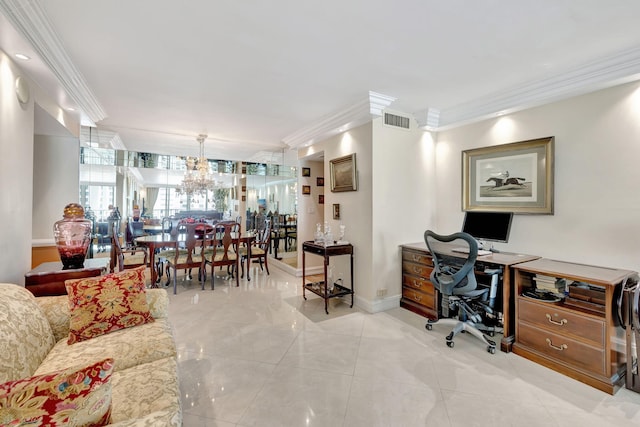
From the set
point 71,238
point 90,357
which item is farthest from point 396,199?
point 71,238

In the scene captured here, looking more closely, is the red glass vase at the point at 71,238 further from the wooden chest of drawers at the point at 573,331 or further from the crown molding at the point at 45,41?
the wooden chest of drawers at the point at 573,331

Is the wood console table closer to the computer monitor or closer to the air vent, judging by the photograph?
the computer monitor

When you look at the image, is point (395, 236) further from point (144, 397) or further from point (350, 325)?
point (144, 397)

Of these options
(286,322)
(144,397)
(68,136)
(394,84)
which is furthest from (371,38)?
(68,136)

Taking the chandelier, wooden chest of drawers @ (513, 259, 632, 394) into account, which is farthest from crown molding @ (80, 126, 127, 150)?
wooden chest of drawers @ (513, 259, 632, 394)

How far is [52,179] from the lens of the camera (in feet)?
12.1

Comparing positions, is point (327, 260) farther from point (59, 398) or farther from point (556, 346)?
point (59, 398)

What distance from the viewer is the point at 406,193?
12.5 feet

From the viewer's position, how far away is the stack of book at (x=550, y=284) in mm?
2596

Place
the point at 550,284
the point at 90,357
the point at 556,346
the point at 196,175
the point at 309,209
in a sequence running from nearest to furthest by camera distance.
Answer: the point at 90,357, the point at 556,346, the point at 550,284, the point at 309,209, the point at 196,175

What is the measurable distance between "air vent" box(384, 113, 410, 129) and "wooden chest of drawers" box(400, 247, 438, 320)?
1.64m

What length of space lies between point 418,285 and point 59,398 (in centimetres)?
340

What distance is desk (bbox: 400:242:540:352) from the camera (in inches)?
105

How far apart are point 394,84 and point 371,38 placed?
89cm
